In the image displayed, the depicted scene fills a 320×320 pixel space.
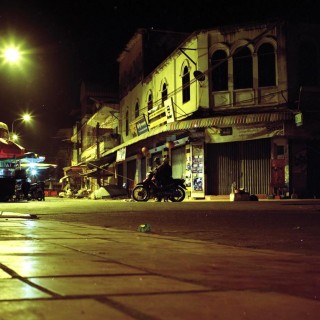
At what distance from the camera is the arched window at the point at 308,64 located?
2320 centimetres

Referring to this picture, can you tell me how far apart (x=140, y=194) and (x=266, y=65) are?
29.8 ft

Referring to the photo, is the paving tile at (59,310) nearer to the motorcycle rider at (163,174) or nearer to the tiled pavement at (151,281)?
the tiled pavement at (151,281)

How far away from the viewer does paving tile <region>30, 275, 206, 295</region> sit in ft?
12.0

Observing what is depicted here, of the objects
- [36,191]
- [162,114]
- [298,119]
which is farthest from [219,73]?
[36,191]

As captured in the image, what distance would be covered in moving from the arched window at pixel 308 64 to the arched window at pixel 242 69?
2.37 meters

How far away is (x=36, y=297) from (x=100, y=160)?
115 ft

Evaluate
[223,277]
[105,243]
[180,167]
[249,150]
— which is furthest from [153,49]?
[223,277]

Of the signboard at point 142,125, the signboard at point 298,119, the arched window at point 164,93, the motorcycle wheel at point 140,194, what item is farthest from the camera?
the signboard at point 142,125

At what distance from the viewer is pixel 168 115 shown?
27.3 meters

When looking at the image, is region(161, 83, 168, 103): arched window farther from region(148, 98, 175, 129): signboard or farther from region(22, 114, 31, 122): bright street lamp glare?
region(22, 114, 31, 122): bright street lamp glare

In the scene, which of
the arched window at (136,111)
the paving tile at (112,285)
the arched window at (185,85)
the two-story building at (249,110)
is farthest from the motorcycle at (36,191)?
the paving tile at (112,285)

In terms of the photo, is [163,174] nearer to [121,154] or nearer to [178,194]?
[178,194]

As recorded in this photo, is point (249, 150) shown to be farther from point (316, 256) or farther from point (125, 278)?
point (125, 278)

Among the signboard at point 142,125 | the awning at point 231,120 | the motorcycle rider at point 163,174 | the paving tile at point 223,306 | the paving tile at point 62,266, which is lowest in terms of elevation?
the paving tile at point 223,306
